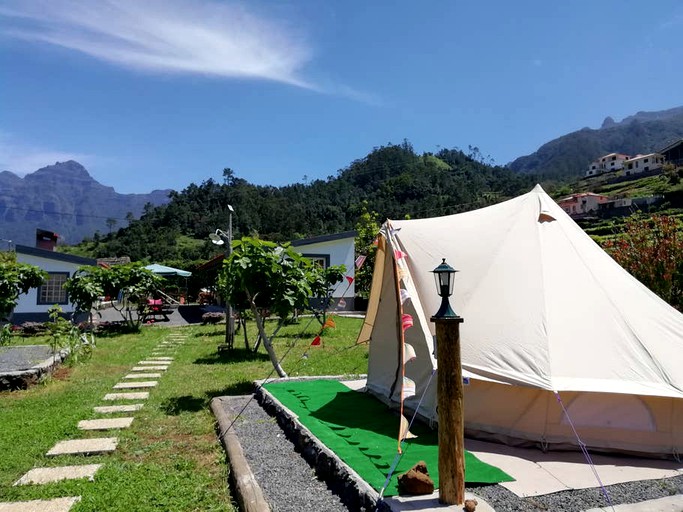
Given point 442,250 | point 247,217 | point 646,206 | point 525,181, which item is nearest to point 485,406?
point 442,250

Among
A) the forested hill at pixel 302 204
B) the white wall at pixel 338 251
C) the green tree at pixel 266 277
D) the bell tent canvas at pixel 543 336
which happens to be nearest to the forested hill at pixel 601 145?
the forested hill at pixel 302 204

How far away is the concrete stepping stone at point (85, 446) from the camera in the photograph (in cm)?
436

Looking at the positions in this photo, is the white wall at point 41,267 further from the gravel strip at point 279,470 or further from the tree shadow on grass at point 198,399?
the gravel strip at point 279,470

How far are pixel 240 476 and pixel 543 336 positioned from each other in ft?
9.15

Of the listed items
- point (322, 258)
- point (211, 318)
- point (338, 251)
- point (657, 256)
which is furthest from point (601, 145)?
point (657, 256)

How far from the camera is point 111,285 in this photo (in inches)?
536

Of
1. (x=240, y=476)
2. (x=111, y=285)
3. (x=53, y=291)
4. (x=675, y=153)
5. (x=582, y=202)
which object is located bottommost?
(x=240, y=476)

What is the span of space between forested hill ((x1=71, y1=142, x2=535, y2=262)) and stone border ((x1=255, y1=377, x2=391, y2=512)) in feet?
129

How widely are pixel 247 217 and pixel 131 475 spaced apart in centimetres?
5197

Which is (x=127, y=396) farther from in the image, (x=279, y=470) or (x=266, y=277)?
(x=279, y=470)

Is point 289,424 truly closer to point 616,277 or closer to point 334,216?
point 616,277

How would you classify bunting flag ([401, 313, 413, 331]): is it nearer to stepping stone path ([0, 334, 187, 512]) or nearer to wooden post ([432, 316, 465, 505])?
wooden post ([432, 316, 465, 505])

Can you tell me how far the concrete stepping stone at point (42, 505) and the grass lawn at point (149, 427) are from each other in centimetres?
8

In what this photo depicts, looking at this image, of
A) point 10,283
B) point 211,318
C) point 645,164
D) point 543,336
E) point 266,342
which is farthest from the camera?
point 645,164
